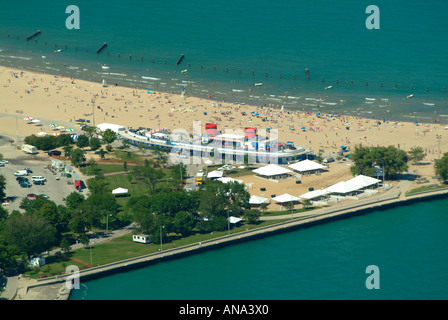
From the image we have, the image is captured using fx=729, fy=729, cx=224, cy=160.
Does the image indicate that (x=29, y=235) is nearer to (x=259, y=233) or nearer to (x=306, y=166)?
(x=259, y=233)

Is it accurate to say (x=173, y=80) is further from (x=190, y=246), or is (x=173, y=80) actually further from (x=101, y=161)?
(x=190, y=246)

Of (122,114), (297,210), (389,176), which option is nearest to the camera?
(297,210)

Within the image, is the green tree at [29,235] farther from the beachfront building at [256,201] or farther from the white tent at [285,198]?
the white tent at [285,198]

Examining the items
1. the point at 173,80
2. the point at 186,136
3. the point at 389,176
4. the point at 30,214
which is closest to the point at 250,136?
the point at 186,136

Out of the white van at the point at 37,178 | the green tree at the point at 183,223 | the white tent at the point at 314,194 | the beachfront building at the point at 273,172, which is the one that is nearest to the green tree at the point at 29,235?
the green tree at the point at 183,223

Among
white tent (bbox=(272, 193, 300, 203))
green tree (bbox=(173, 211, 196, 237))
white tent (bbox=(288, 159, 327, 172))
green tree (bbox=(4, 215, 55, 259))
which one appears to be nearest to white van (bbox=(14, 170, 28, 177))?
green tree (bbox=(4, 215, 55, 259))

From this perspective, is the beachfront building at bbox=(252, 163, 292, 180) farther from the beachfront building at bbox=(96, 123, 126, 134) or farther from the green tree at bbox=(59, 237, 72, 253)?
the green tree at bbox=(59, 237, 72, 253)
